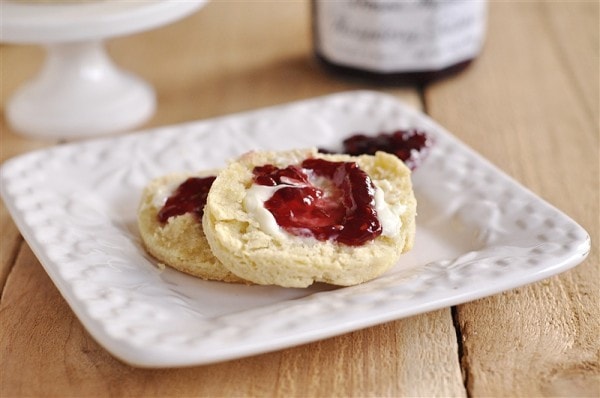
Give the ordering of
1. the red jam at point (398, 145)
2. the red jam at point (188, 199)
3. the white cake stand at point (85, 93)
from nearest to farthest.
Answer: the red jam at point (188, 199), the red jam at point (398, 145), the white cake stand at point (85, 93)

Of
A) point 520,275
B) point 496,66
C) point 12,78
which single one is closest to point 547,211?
point 520,275

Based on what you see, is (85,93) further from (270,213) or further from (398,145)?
(270,213)

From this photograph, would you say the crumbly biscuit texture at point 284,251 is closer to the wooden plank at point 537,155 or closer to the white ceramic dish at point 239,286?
the white ceramic dish at point 239,286

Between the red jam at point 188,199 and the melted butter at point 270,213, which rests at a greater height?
the melted butter at point 270,213

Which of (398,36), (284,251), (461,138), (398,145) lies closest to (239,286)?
(284,251)

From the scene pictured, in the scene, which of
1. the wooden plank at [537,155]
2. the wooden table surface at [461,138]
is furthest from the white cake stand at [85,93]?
the wooden plank at [537,155]
